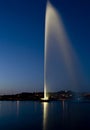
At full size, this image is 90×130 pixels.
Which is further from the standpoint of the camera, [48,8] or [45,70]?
[45,70]

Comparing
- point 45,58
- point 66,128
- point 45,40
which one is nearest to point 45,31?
point 45,40

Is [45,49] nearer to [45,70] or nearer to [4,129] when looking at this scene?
[45,70]

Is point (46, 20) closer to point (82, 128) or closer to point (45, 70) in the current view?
point (45, 70)

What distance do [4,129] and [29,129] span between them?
2132 millimetres

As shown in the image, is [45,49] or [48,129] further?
[45,49]


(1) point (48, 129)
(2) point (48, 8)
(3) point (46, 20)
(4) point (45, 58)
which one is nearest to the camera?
(1) point (48, 129)

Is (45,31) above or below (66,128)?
above

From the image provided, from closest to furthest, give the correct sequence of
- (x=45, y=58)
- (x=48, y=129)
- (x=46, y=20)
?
1. (x=48, y=129)
2. (x=46, y=20)
3. (x=45, y=58)

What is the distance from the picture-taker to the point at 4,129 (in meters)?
22.8

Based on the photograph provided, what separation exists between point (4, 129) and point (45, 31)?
28.7 metres

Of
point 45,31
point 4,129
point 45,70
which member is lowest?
point 4,129

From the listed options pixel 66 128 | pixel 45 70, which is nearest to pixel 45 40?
pixel 45 70

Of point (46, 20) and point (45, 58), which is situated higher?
point (46, 20)

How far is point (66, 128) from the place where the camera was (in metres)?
23.4
